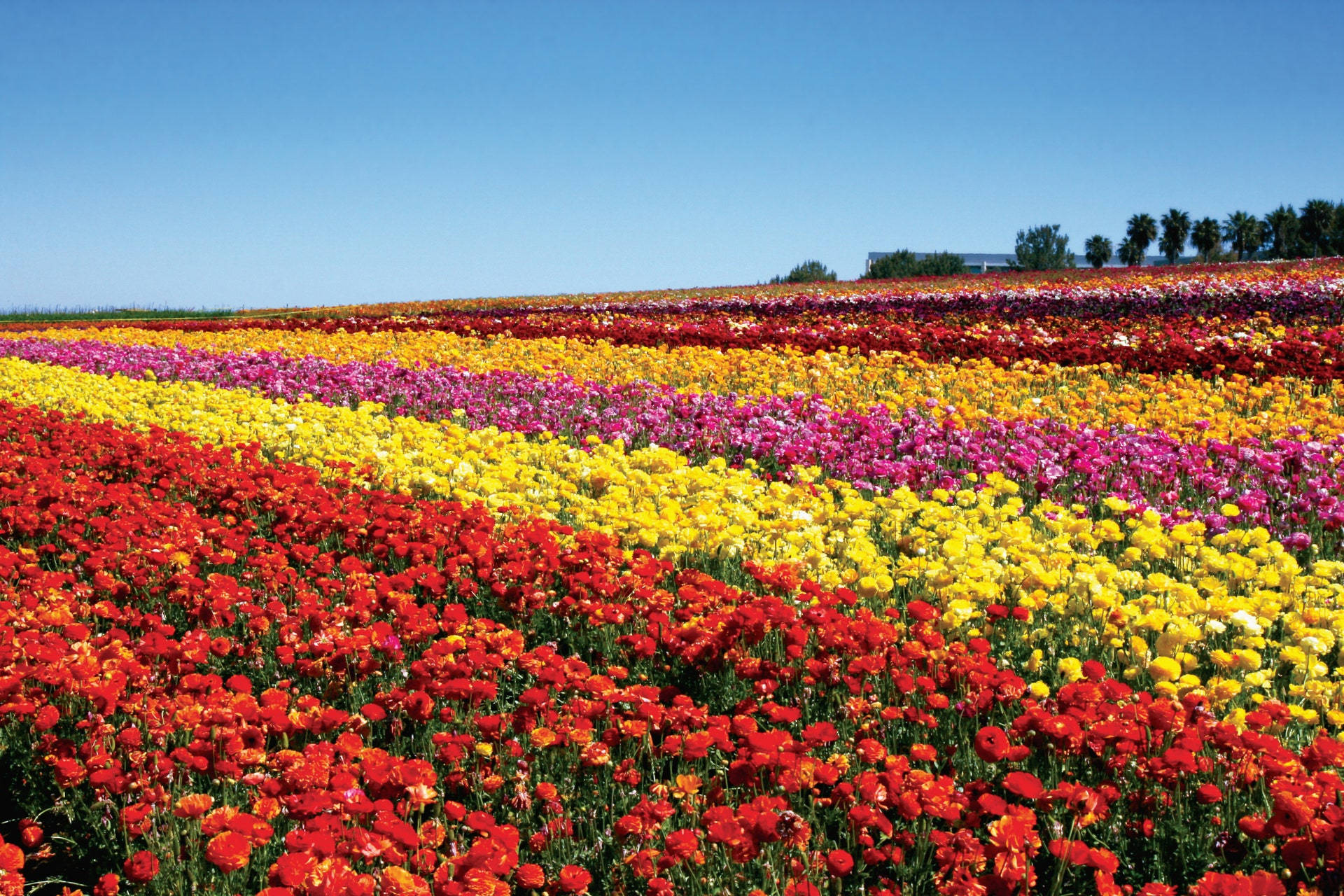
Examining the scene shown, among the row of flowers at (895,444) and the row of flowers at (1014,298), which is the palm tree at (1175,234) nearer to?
the row of flowers at (1014,298)

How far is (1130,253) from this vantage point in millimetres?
83312

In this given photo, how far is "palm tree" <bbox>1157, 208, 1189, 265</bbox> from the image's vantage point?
263ft

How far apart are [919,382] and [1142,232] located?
8093 cm

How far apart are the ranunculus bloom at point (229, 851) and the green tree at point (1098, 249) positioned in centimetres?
7750

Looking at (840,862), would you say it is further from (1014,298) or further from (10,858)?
(1014,298)

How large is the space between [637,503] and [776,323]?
48.2 feet

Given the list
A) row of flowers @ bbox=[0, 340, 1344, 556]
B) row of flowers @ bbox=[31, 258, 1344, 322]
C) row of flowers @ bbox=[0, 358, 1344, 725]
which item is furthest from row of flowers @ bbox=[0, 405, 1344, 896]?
row of flowers @ bbox=[31, 258, 1344, 322]

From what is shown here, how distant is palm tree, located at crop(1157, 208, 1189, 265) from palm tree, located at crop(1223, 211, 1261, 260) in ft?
14.1

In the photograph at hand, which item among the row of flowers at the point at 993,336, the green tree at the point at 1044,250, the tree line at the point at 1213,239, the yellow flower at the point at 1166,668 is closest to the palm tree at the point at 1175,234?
the tree line at the point at 1213,239

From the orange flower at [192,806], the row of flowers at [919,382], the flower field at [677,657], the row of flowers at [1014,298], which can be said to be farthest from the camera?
the row of flowers at [1014,298]

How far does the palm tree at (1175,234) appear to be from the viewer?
263 feet

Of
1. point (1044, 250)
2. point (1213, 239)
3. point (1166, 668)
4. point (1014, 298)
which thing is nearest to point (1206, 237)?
point (1213, 239)

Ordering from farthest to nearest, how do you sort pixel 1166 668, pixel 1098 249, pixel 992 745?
pixel 1098 249
pixel 1166 668
pixel 992 745

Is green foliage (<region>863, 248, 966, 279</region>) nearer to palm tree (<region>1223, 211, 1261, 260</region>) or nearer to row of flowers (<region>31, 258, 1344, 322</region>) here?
row of flowers (<region>31, 258, 1344, 322</region>)
